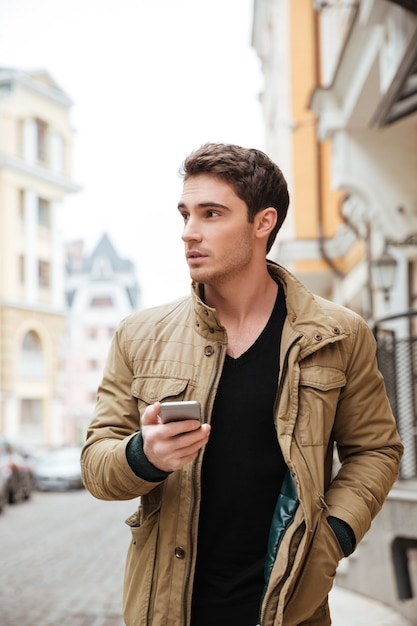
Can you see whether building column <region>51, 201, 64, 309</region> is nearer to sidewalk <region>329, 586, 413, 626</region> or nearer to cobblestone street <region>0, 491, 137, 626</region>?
cobblestone street <region>0, 491, 137, 626</region>

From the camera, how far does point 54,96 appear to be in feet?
173

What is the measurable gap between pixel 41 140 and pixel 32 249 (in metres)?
5.96

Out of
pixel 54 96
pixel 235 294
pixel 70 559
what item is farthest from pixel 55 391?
pixel 235 294

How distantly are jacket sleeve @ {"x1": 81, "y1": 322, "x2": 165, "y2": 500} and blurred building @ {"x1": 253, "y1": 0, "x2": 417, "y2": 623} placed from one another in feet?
16.7

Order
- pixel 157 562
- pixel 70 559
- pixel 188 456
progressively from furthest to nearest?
pixel 70 559, pixel 157 562, pixel 188 456

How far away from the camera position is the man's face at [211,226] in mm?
2504

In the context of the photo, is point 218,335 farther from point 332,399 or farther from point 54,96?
point 54,96

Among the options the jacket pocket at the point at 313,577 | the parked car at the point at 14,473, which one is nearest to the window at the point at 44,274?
the parked car at the point at 14,473

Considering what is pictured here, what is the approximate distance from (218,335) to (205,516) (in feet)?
1.47

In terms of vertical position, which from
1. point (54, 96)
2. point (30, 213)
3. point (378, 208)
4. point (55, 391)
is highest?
point (54, 96)

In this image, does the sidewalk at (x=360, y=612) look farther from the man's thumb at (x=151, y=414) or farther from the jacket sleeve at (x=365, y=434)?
the man's thumb at (x=151, y=414)

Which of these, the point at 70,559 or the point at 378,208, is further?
the point at 70,559

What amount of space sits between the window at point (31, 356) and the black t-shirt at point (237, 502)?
48999 mm

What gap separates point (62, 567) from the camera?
39.4ft
